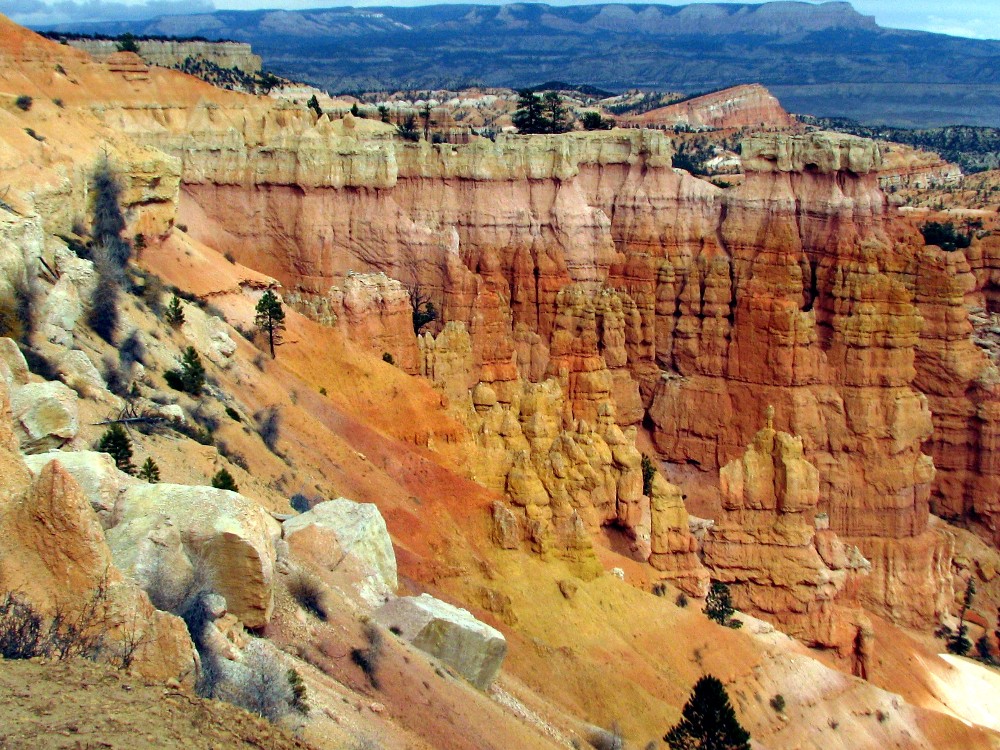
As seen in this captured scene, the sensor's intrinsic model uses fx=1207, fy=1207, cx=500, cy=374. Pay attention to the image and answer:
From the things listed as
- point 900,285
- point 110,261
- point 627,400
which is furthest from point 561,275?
point 110,261

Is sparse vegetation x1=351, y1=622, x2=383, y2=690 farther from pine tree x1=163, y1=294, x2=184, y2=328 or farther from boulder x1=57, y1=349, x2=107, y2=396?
pine tree x1=163, y1=294, x2=184, y2=328

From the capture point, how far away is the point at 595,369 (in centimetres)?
4631

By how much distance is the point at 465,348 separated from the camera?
42.7m

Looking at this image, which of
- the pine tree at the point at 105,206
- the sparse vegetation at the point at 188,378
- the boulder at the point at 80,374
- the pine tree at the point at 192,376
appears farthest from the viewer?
the pine tree at the point at 105,206

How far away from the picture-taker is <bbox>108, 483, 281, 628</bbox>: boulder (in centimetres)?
1313

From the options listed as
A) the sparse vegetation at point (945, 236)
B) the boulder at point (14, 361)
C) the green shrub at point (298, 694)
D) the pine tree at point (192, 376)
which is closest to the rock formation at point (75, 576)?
the green shrub at point (298, 694)

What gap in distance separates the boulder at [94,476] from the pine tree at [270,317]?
1980 cm

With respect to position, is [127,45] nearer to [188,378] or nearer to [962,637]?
[188,378]

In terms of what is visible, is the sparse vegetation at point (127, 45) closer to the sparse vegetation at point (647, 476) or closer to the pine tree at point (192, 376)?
the sparse vegetation at point (647, 476)

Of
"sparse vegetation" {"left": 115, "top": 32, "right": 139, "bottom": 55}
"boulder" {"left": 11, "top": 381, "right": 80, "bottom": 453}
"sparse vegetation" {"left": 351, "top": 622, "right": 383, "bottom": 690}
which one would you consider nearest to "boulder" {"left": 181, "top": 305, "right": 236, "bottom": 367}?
"boulder" {"left": 11, "top": 381, "right": 80, "bottom": 453}

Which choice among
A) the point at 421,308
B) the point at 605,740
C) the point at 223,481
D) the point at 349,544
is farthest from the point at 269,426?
the point at 421,308

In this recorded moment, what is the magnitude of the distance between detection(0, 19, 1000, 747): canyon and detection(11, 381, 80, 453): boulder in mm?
5398

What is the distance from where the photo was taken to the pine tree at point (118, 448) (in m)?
16.9

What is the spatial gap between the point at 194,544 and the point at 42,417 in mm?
3137
